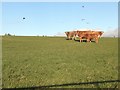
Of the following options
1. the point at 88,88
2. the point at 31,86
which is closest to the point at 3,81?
the point at 31,86

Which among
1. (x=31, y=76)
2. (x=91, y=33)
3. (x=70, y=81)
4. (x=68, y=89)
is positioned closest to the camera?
(x=68, y=89)

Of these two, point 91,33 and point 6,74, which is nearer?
point 6,74

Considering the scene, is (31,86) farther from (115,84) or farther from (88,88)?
(115,84)

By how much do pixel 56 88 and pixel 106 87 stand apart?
7.86 ft

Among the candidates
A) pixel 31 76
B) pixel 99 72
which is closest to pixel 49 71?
pixel 31 76

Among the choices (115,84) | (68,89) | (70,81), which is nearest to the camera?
(68,89)

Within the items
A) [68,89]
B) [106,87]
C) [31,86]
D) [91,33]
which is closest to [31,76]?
[31,86]

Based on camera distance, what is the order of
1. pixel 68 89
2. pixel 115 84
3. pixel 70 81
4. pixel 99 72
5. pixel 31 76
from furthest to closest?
pixel 99 72 → pixel 31 76 → pixel 70 81 → pixel 115 84 → pixel 68 89

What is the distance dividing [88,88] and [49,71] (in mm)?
5402

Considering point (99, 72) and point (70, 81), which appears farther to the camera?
point (99, 72)

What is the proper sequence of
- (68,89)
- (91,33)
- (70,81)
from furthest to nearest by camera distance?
1. (91,33)
2. (70,81)
3. (68,89)

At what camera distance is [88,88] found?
1284cm

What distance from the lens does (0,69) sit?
1830 centimetres

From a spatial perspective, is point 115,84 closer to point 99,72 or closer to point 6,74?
point 99,72
